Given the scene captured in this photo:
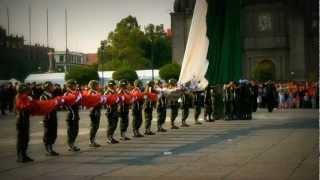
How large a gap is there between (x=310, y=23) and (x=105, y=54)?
32.7 m

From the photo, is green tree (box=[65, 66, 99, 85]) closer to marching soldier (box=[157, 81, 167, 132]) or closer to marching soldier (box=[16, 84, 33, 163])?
marching soldier (box=[157, 81, 167, 132])

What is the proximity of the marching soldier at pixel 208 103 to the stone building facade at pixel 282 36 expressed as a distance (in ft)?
172

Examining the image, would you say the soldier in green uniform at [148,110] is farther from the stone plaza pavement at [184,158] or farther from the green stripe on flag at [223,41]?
the green stripe on flag at [223,41]

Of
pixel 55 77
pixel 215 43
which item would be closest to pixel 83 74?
pixel 55 77

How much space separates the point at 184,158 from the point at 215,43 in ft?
53.0

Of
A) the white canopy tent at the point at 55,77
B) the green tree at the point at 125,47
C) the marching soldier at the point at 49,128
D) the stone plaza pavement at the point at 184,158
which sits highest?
the green tree at the point at 125,47

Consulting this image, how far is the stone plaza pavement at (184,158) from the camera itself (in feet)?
42.4

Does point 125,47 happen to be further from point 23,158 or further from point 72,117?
point 23,158

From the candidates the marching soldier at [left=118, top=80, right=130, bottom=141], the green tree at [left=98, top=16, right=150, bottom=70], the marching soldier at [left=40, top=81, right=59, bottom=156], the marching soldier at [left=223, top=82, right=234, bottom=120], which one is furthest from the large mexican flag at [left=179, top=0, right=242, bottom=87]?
the green tree at [left=98, top=16, right=150, bottom=70]

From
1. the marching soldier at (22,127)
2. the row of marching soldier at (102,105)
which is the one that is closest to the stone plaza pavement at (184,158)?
the marching soldier at (22,127)

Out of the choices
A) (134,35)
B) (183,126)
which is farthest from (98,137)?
(134,35)

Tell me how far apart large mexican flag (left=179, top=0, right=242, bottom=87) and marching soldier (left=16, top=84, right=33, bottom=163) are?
50.5 feet

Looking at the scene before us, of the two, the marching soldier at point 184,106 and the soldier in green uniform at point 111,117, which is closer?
the soldier in green uniform at point 111,117

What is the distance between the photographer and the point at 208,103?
3041 cm
